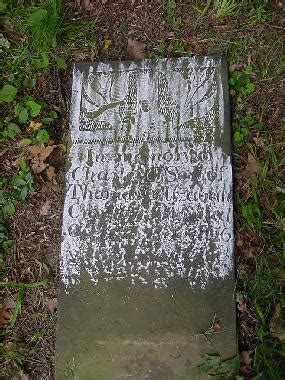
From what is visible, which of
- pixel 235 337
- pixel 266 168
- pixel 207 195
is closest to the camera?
pixel 235 337

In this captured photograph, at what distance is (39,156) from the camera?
3.30m

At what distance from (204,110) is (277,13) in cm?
100

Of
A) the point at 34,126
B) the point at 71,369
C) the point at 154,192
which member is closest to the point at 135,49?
the point at 34,126

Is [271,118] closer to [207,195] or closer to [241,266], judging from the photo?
[207,195]

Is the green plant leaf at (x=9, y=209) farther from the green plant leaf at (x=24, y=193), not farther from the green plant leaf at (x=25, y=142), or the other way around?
the green plant leaf at (x=25, y=142)

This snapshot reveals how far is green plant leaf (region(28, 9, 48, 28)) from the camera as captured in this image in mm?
3406

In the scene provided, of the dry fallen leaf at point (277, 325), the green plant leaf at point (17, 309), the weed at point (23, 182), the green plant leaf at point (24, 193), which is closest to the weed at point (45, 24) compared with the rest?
the weed at point (23, 182)

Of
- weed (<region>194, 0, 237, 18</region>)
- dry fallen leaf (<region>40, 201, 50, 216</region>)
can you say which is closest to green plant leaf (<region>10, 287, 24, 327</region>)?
dry fallen leaf (<region>40, 201, 50, 216</region>)

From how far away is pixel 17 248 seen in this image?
3195 millimetres

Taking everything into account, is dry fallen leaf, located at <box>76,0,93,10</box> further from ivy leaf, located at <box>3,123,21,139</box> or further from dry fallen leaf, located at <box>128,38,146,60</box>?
ivy leaf, located at <box>3,123,21,139</box>

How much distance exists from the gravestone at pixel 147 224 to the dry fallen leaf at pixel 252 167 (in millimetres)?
254

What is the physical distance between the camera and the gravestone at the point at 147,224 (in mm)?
2668

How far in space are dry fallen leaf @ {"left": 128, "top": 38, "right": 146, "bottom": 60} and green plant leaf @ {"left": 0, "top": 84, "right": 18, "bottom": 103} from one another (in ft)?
2.76

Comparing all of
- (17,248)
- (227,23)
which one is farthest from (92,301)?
(227,23)
